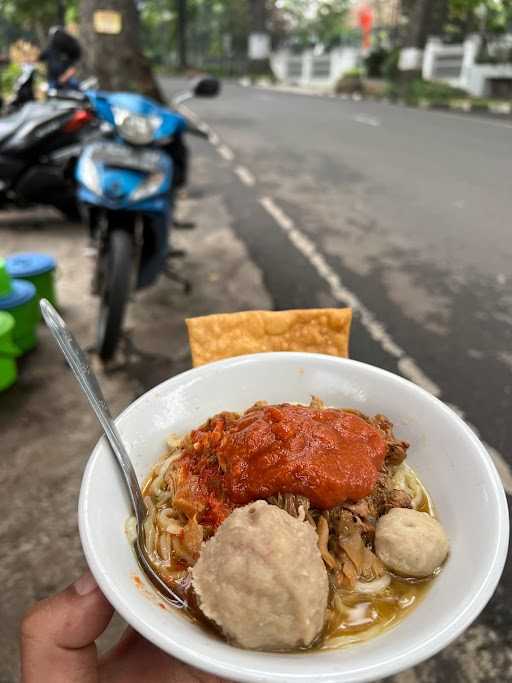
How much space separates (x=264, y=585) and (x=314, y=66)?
4683 cm

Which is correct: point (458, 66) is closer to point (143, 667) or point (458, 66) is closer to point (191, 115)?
point (191, 115)

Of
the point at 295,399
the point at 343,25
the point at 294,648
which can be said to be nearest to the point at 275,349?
the point at 295,399

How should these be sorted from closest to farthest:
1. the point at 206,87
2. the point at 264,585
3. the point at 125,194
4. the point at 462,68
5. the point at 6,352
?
the point at 264,585 < the point at 6,352 < the point at 125,194 < the point at 206,87 < the point at 462,68

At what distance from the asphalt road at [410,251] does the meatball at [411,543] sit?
944 mm

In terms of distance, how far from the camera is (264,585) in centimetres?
107

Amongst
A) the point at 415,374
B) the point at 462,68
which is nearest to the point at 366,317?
the point at 415,374

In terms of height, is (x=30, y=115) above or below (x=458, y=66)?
below

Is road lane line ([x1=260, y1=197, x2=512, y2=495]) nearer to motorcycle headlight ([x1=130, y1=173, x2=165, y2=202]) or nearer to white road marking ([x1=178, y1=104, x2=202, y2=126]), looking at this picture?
motorcycle headlight ([x1=130, y1=173, x2=165, y2=202])

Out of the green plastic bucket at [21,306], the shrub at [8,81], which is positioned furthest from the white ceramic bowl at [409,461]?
the shrub at [8,81]

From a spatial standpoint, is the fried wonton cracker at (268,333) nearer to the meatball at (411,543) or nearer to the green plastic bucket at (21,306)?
the meatball at (411,543)

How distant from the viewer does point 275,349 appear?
6.46ft

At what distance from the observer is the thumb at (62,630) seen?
4.31ft

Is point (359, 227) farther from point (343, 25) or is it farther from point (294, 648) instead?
point (343, 25)

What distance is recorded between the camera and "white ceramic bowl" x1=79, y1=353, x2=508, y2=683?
987 millimetres
